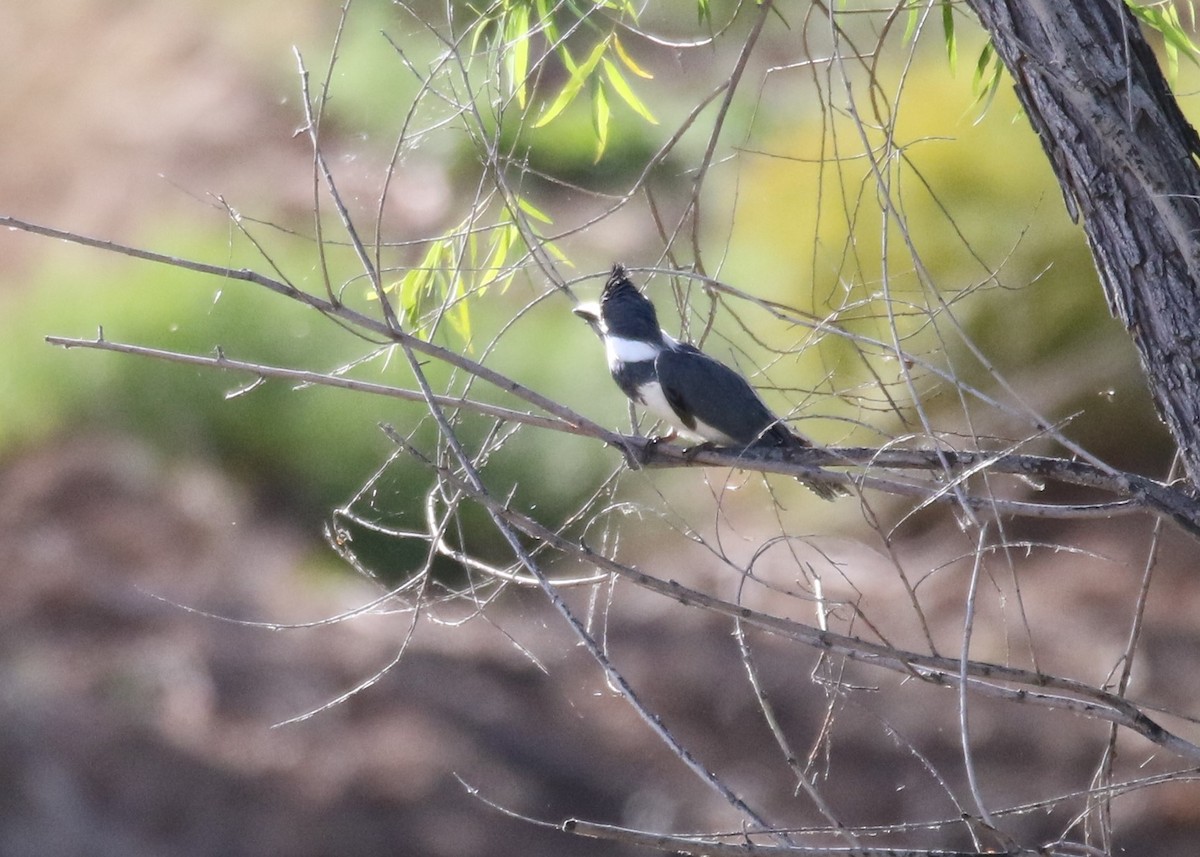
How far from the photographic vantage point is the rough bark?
5.65 ft

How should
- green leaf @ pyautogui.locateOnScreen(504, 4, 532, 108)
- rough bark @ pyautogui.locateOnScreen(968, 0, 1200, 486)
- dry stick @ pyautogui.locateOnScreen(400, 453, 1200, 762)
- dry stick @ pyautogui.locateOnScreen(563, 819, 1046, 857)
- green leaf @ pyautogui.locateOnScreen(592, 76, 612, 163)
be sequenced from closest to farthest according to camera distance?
dry stick @ pyautogui.locateOnScreen(563, 819, 1046, 857), dry stick @ pyautogui.locateOnScreen(400, 453, 1200, 762), rough bark @ pyautogui.locateOnScreen(968, 0, 1200, 486), green leaf @ pyautogui.locateOnScreen(504, 4, 532, 108), green leaf @ pyautogui.locateOnScreen(592, 76, 612, 163)

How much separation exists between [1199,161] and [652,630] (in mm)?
3714

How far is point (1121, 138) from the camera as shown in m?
1.71

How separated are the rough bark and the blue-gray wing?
1.13m

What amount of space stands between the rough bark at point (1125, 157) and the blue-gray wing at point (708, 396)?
3.70ft

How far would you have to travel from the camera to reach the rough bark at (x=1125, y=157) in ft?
5.65

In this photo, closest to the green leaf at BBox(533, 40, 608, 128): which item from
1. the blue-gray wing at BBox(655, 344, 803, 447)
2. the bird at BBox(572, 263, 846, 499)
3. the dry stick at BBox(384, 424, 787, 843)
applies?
the bird at BBox(572, 263, 846, 499)

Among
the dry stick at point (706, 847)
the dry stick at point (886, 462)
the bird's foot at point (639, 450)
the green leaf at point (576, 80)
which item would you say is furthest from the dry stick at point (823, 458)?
the green leaf at point (576, 80)

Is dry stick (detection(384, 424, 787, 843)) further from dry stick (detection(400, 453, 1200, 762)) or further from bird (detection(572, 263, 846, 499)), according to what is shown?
bird (detection(572, 263, 846, 499))

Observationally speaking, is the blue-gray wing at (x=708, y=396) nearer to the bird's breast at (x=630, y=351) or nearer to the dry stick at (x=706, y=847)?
the bird's breast at (x=630, y=351)

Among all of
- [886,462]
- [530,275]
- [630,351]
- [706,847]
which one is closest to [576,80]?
[630,351]

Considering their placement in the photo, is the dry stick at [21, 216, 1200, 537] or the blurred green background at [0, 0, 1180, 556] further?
the blurred green background at [0, 0, 1180, 556]

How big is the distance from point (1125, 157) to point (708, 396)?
1269 millimetres

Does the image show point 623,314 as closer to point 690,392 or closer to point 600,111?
point 690,392
